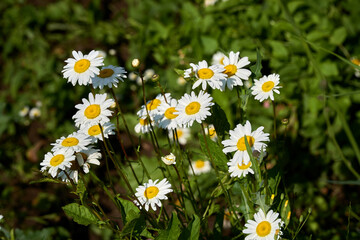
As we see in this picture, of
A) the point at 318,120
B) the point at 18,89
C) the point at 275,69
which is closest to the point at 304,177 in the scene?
the point at 318,120

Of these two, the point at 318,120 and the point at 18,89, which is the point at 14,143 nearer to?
the point at 18,89

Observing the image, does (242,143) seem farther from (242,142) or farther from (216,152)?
(216,152)

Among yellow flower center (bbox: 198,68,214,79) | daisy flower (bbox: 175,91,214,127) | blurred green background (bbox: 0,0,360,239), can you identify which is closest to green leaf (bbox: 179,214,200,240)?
daisy flower (bbox: 175,91,214,127)

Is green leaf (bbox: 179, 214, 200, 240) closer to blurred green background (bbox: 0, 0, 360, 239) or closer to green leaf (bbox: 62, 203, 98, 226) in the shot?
green leaf (bbox: 62, 203, 98, 226)

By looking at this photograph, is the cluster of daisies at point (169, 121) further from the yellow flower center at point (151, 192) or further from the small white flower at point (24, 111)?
the small white flower at point (24, 111)

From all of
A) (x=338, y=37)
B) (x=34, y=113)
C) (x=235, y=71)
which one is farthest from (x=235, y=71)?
(x=34, y=113)

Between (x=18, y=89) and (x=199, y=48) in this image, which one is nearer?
(x=199, y=48)
